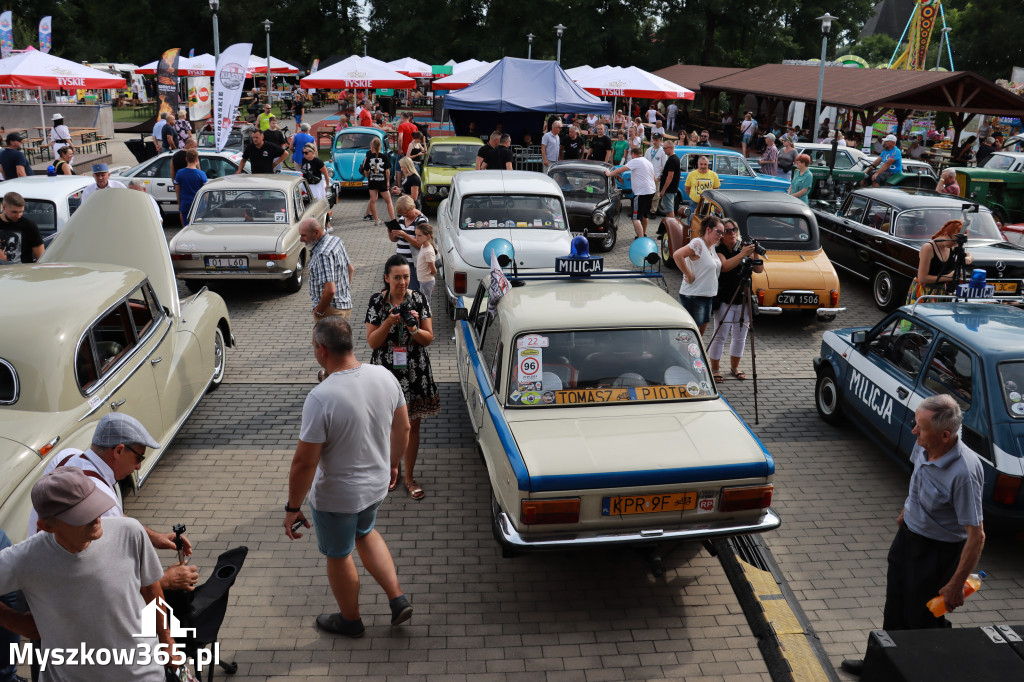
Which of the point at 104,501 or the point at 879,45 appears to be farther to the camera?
the point at 879,45

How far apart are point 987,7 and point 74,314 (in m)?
59.8

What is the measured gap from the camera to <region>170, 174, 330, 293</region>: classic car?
10.7m

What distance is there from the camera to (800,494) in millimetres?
6625

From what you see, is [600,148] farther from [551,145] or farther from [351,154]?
[351,154]

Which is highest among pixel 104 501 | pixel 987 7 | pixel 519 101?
pixel 987 7

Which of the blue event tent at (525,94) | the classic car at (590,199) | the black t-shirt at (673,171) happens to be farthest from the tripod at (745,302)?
the blue event tent at (525,94)

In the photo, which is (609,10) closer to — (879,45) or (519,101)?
(519,101)

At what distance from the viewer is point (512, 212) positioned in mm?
10969

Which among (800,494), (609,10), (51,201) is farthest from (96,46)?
(800,494)

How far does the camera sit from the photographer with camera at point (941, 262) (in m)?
9.19

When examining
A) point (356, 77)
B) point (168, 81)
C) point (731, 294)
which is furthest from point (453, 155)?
point (168, 81)

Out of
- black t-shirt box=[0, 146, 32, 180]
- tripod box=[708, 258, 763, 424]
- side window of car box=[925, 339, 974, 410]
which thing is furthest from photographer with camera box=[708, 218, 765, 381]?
black t-shirt box=[0, 146, 32, 180]

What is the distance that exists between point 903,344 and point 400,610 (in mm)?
4897

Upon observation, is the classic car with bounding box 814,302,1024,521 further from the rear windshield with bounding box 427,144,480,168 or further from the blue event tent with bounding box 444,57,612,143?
the blue event tent with bounding box 444,57,612,143
